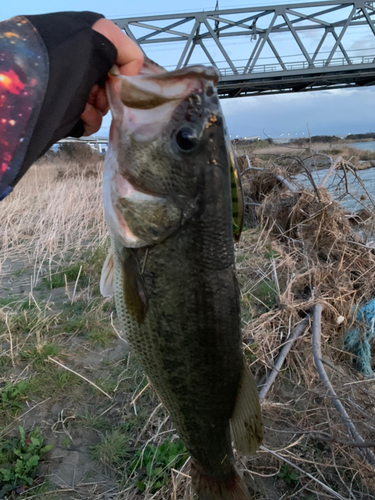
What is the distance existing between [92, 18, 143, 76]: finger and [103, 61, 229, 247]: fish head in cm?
7

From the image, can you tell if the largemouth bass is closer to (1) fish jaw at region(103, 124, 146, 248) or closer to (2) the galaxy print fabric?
(1) fish jaw at region(103, 124, 146, 248)

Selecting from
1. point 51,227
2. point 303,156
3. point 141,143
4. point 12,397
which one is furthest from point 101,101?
point 303,156

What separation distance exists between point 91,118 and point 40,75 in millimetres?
509

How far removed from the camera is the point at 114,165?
1481 millimetres

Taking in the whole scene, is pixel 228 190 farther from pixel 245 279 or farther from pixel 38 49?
pixel 245 279

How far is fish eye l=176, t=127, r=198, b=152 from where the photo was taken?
54.6 inches

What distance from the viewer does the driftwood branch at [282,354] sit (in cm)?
283

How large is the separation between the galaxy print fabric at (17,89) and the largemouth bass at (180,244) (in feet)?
1.03

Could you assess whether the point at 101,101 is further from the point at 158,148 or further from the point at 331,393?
the point at 331,393

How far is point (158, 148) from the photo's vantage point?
1428mm

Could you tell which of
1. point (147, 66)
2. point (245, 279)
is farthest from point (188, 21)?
point (147, 66)

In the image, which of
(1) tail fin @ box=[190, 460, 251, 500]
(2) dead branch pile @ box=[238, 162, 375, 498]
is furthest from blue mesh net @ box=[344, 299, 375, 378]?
(1) tail fin @ box=[190, 460, 251, 500]

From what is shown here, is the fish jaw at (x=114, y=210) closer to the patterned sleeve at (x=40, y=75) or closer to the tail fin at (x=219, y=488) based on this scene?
the patterned sleeve at (x=40, y=75)

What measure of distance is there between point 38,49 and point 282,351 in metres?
3.11
